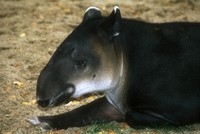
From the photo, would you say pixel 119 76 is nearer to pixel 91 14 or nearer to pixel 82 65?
pixel 82 65

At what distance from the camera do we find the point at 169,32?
4.67 m

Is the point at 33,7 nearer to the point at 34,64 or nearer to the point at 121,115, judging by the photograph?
the point at 34,64

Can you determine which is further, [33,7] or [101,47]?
[33,7]

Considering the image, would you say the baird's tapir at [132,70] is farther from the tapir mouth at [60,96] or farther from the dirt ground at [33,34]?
the dirt ground at [33,34]

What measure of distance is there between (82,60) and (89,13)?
2.12ft

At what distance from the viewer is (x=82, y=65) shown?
438 centimetres

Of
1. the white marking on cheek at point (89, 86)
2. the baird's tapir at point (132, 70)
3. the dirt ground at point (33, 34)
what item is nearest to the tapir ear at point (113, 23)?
the baird's tapir at point (132, 70)

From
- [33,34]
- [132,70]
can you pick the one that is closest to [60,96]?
[132,70]

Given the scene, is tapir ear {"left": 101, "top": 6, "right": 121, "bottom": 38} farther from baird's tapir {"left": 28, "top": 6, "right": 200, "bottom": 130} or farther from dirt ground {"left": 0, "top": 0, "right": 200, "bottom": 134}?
dirt ground {"left": 0, "top": 0, "right": 200, "bottom": 134}

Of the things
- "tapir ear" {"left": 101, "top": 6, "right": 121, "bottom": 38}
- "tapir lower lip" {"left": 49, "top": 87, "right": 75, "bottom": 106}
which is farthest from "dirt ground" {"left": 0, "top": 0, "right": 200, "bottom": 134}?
"tapir ear" {"left": 101, "top": 6, "right": 121, "bottom": 38}

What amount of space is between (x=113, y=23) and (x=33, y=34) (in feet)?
11.1

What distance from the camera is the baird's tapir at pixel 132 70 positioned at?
436cm

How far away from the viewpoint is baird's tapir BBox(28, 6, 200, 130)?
4.36 m

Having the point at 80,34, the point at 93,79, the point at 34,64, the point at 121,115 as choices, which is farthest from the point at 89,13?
the point at 34,64
